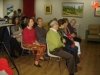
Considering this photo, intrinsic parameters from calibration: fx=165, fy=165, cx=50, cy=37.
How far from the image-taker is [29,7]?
379 inches

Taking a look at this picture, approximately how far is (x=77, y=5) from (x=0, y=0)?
493 centimetres

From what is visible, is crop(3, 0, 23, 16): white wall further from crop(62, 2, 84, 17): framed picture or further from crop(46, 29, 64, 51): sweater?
crop(46, 29, 64, 51): sweater

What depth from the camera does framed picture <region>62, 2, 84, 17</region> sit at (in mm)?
8852

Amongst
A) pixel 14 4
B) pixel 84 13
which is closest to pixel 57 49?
pixel 84 13

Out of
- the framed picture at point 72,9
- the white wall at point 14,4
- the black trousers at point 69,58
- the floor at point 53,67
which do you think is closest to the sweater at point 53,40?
the black trousers at point 69,58

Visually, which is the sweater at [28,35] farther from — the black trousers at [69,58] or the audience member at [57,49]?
the black trousers at [69,58]

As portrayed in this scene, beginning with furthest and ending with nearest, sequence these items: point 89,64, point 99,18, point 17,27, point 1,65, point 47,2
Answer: point 47,2 < point 99,18 < point 17,27 < point 89,64 < point 1,65

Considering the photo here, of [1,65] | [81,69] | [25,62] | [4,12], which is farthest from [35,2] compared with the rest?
[1,65]

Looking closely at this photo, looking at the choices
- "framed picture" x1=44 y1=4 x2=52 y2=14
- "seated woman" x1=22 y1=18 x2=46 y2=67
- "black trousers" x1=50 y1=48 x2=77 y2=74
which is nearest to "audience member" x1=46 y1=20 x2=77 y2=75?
"black trousers" x1=50 y1=48 x2=77 y2=74

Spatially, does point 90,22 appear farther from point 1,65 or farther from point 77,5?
point 1,65

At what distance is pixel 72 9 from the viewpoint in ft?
29.5

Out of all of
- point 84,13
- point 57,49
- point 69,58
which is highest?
point 84,13

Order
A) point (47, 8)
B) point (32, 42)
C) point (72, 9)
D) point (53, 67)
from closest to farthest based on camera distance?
1. point (53, 67)
2. point (32, 42)
3. point (72, 9)
4. point (47, 8)

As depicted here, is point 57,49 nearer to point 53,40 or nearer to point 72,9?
point 53,40
